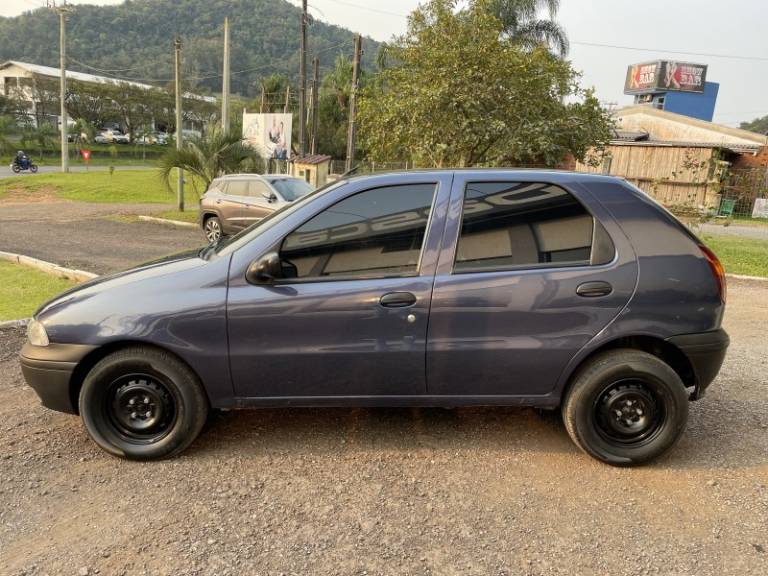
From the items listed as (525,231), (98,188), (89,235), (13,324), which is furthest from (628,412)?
(98,188)

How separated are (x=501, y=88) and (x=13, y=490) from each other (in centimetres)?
1024

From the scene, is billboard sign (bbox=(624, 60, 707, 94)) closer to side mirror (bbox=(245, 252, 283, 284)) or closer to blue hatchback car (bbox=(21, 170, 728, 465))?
blue hatchback car (bbox=(21, 170, 728, 465))

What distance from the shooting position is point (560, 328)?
3.29 meters

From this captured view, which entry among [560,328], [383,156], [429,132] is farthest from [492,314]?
[383,156]

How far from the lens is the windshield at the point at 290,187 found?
1270cm

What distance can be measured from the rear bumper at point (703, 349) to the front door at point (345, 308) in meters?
1.54

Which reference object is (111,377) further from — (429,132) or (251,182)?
(251,182)

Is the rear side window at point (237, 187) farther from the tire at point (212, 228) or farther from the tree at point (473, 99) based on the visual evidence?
the tree at point (473, 99)

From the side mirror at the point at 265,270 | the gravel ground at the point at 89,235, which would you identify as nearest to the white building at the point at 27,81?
the gravel ground at the point at 89,235

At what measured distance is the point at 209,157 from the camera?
17531mm

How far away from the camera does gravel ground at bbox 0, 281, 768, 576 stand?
2584 millimetres

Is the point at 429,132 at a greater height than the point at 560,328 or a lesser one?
greater

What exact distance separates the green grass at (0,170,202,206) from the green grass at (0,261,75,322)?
12.4 m

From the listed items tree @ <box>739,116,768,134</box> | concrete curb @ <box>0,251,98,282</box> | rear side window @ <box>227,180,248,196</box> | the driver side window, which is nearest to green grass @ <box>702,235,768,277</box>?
the driver side window
